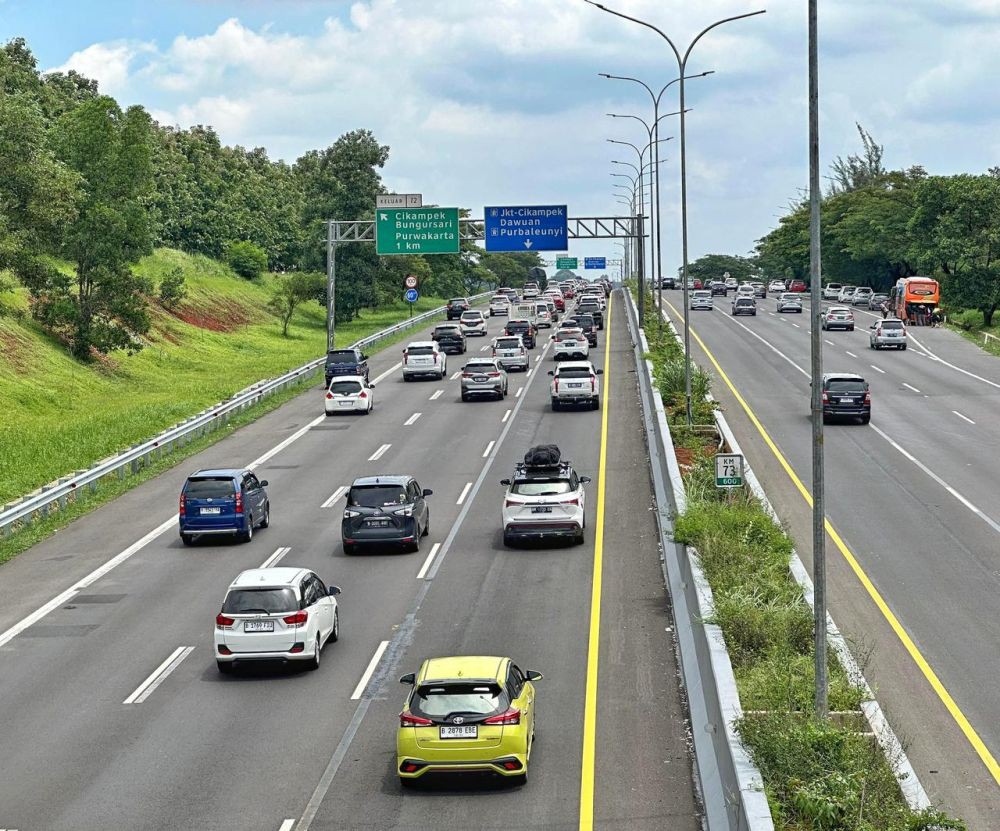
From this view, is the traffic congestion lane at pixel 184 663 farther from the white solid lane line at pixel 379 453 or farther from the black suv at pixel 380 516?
the white solid lane line at pixel 379 453

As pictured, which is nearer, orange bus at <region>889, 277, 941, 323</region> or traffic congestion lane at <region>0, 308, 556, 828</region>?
traffic congestion lane at <region>0, 308, 556, 828</region>

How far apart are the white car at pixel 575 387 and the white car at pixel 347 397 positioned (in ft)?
23.4

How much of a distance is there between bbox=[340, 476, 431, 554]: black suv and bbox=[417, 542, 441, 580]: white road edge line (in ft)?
1.42

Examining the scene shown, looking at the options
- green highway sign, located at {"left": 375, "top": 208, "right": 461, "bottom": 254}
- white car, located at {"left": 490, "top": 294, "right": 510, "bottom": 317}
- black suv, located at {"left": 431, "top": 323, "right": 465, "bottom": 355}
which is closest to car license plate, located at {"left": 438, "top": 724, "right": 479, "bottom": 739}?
green highway sign, located at {"left": 375, "top": 208, "right": 461, "bottom": 254}

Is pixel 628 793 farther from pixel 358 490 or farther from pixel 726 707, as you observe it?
pixel 358 490

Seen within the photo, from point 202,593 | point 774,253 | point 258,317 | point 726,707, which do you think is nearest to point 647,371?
point 202,593

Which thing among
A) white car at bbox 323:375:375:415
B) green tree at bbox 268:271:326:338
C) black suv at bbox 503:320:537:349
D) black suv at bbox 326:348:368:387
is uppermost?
green tree at bbox 268:271:326:338

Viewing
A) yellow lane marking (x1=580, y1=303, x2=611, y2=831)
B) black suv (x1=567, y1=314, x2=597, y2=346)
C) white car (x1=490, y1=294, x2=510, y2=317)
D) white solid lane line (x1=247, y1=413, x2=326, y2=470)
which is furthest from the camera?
white car (x1=490, y1=294, x2=510, y2=317)

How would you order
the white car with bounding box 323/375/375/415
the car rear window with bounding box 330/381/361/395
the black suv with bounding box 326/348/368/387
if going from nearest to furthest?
the white car with bounding box 323/375/375/415 → the car rear window with bounding box 330/381/361/395 → the black suv with bounding box 326/348/368/387

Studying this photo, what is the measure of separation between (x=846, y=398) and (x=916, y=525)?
17.1 m

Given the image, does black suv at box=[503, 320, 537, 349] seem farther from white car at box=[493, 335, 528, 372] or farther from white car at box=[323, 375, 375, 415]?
white car at box=[323, 375, 375, 415]

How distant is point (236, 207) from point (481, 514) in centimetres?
9273

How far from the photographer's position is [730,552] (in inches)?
989

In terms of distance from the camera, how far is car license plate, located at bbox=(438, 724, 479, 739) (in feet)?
54.0
